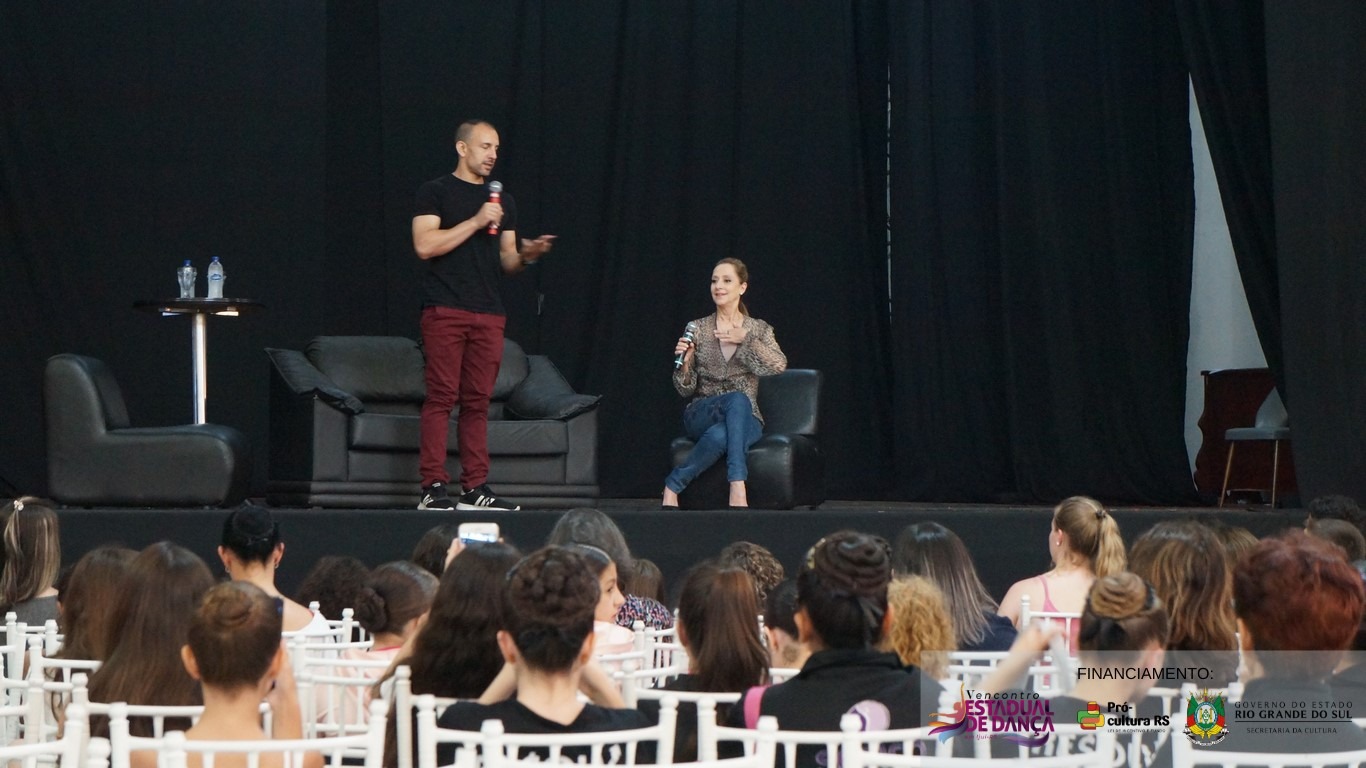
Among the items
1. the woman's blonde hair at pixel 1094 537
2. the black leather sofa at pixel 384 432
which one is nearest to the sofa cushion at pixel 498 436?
the black leather sofa at pixel 384 432

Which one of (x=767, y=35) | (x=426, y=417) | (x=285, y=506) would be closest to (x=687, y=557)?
(x=426, y=417)

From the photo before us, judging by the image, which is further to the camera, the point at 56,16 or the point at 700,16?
the point at 700,16

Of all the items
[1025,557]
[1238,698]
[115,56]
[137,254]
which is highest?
[115,56]

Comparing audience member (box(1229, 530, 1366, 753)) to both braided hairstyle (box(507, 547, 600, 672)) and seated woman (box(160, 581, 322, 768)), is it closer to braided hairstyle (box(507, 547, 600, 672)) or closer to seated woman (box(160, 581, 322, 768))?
braided hairstyle (box(507, 547, 600, 672))

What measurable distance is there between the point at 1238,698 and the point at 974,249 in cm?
567

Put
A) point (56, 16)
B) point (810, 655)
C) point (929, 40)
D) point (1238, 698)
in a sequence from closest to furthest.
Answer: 1. point (1238, 698)
2. point (810, 655)
3. point (56, 16)
4. point (929, 40)

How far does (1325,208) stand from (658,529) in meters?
2.64

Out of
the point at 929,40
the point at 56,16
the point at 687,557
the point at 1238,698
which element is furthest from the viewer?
the point at 929,40

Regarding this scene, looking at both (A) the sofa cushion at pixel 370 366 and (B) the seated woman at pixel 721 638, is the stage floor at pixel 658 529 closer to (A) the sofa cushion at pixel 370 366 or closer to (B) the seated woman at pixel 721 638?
(A) the sofa cushion at pixel 370 366

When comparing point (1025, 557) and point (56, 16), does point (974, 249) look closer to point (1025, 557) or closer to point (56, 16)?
point (1025, 557)

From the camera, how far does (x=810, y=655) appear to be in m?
1.97

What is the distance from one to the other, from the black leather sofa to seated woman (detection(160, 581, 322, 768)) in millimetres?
3443

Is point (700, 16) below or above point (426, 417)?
above

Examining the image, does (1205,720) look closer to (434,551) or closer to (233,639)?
(233,639)
